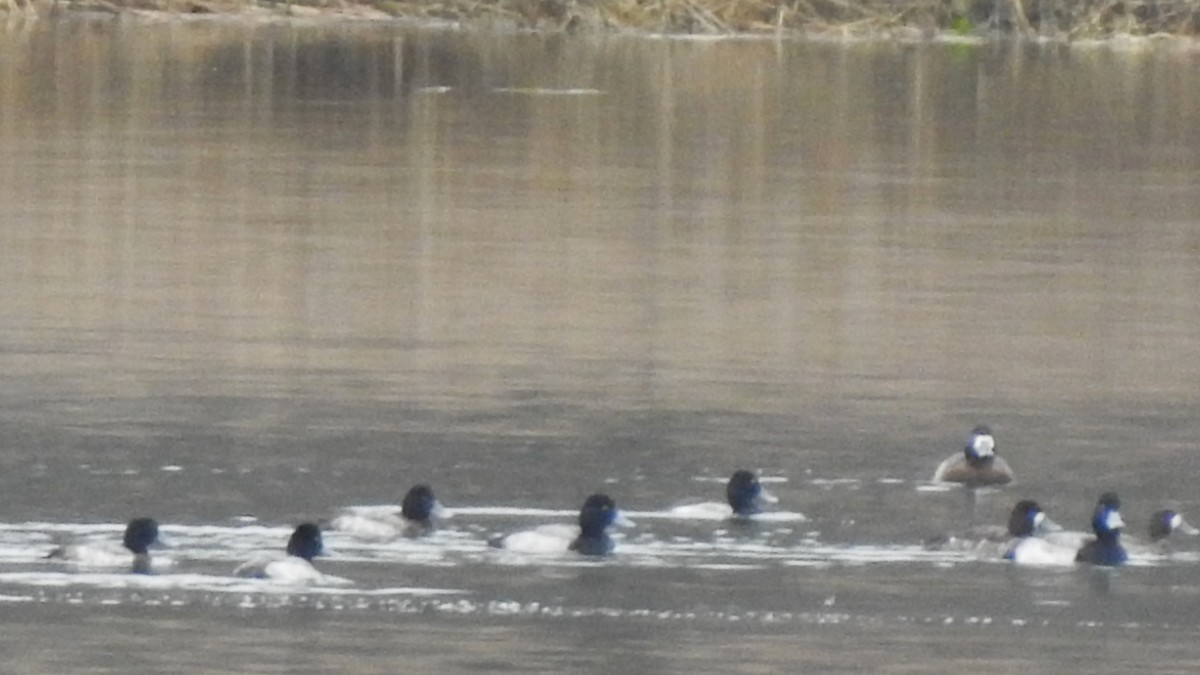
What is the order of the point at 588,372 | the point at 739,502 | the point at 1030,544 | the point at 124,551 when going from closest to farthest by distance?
the point at 124,551, the point at 1030,544, the point at 739,502, the point at 588,372

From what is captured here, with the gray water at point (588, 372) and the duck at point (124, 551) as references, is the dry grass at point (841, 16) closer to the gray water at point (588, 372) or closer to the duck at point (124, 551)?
the gray water at point (588, 372)

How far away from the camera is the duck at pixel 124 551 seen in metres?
11.0

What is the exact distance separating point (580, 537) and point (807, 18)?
94.1 feet

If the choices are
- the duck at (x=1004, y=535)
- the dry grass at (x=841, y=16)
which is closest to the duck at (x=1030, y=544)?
the duck at (x=1004, y=535)

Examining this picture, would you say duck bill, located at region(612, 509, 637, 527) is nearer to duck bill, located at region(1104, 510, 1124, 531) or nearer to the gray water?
the gray water

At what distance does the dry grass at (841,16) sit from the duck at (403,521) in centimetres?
2773

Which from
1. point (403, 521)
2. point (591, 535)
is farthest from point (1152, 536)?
point (403, 521)

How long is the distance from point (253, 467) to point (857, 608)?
8.82 ft

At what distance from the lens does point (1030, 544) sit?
11516 millimetres

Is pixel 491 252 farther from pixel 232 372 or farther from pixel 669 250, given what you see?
pixel 232 372

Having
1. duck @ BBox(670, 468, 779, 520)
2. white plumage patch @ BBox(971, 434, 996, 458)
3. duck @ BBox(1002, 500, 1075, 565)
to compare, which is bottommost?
duck @ BBox(1002, 500, 1075, 565)

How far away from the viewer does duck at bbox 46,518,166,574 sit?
10977mm

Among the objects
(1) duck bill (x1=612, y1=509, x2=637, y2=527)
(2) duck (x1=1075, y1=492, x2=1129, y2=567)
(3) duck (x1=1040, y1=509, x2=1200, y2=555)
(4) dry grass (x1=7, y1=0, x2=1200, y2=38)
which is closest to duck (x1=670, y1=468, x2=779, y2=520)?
(1) duck bill (x1=612, y1=509, x2=637, y2=527)

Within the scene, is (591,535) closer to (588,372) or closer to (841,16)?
(588,372)
